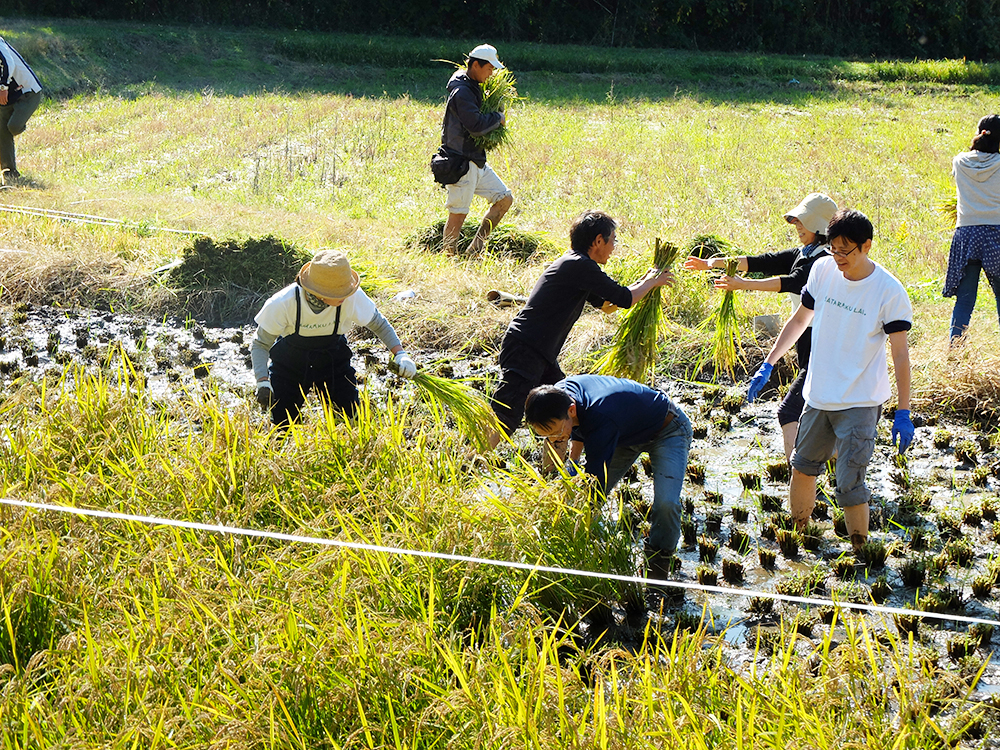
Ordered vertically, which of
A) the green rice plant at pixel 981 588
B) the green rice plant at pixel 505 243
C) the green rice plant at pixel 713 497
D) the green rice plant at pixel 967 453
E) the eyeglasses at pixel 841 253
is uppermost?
the eyeglasses at pixel 841 253

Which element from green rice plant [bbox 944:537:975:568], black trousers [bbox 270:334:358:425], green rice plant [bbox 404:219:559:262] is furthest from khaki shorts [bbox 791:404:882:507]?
green rice plant [bbox 404:219:559:262]

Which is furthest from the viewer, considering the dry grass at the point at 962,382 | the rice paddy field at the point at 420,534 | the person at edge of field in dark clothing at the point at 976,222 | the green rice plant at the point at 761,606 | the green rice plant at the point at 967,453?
the person at edge of field in dark clothing at the point at 976,222

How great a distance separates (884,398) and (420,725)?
6.89 feet

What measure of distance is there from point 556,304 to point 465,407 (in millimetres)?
603

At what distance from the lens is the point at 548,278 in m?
4.34

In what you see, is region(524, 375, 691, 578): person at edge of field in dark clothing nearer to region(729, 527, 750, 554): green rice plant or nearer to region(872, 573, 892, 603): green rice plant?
region(729, 527, 750, 554): green rice plant

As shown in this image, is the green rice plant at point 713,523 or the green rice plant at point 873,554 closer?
the green rice plant at point 873,554

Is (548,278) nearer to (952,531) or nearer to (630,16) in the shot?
(952,531)

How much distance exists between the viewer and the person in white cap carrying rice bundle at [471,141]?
718 cm

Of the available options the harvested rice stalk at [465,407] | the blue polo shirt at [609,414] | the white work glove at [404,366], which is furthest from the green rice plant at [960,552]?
the white work glove at [404,366]

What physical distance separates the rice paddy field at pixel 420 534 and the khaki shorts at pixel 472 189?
1.18 ft

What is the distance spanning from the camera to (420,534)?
336cm

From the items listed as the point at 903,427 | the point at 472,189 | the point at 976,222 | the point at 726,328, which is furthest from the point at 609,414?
the point at 472,189

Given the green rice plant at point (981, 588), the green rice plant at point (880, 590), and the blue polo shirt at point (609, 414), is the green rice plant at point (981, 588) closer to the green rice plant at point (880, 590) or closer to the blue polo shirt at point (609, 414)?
the green rice plant at point (880, 590)
